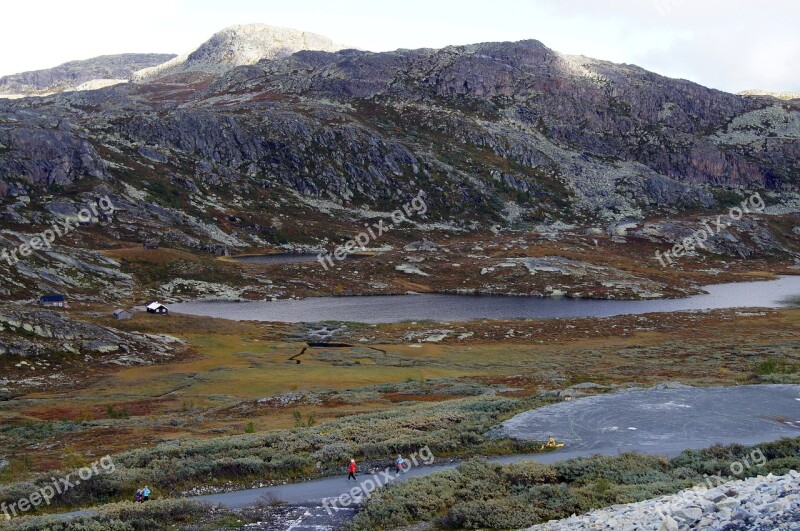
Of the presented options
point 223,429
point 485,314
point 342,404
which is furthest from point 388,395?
point 485,314

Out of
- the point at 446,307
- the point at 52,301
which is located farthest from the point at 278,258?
the point at 52,301

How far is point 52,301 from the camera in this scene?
333ft

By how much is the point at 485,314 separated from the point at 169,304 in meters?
62.6

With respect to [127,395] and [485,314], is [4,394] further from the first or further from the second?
[485,314]

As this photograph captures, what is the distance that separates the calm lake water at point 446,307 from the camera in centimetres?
11800

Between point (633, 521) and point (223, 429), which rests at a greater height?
point (633, 521)

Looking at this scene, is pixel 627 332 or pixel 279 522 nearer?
pixel 279 522

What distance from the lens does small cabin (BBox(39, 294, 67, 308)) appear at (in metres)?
101

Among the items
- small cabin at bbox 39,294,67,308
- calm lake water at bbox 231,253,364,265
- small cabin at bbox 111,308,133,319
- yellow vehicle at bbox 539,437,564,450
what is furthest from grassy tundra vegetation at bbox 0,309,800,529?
calm lake water at bbox 231,253,364,265

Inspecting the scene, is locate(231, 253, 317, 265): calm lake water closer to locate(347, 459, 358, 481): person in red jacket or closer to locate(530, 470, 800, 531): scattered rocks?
locate(347, 459, 358, 481): person in red jacket

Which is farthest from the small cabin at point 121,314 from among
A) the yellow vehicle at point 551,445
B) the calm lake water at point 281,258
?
the yellow vehicle at point 551,445

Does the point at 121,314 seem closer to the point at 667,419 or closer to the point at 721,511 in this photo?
the point at 667,419

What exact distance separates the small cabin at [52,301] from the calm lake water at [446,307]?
19.3 meters

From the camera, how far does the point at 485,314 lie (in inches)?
4786
